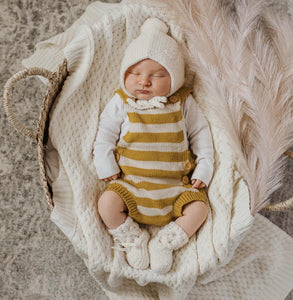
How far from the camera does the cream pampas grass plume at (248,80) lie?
1.04 meters

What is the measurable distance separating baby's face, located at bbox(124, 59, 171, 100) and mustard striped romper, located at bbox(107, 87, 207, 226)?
47 mm

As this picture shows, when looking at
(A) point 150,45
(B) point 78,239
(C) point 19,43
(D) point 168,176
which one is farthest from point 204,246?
(C) point 19,43

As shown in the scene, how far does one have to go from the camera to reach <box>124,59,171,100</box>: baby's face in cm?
112

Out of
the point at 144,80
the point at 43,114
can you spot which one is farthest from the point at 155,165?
the point at 43,114

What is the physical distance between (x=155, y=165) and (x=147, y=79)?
26 cm

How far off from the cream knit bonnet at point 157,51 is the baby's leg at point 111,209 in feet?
1.05

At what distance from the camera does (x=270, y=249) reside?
4.03ft

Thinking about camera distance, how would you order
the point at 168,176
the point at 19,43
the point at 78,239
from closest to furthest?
the point at 78,239 < the point at 168,176 < the point at 19,43

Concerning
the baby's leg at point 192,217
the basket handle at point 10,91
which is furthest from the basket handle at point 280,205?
the basket handle at point 10,91

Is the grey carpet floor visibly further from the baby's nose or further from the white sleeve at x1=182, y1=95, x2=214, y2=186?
the baby's nose

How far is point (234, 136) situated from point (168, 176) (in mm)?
233

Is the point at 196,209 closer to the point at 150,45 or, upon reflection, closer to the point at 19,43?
the point at 150,45

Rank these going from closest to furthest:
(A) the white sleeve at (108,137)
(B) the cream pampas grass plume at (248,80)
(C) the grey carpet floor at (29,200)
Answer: (B) the cream pampas grass plume at (248,80)
(A) the white sleeve at (108,137)
(C) the grey carpet floor at (29,200)

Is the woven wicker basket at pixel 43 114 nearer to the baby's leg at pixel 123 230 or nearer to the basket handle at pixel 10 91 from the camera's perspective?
the basket handle at pixel 10 91
